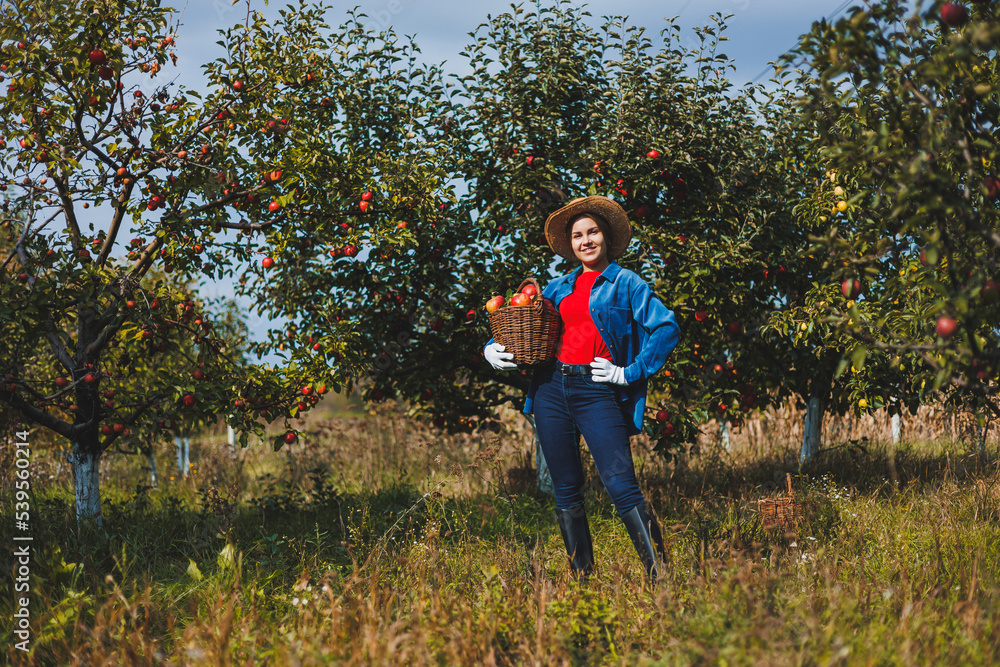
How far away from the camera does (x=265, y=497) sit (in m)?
5.73

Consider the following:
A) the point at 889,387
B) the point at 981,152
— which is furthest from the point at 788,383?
the point at 981,152

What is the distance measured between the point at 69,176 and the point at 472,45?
284 cm

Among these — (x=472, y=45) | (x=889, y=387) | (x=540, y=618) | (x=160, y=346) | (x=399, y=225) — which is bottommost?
(x=540, y=618)

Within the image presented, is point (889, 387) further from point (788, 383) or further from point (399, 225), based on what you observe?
point (399, 225)

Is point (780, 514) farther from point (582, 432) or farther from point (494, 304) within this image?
point (494, 304)

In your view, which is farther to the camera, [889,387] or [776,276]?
[776,276]

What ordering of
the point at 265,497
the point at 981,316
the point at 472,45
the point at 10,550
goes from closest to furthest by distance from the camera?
the point at 981,316, the point at 10,550, the point at 472,45, the point at 265,497

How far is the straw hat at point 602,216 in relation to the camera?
3453mm

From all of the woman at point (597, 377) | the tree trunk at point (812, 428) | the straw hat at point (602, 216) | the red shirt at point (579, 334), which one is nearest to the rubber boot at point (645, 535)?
the woman at point (597, 377)

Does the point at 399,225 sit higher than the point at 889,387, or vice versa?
the point at 399,225

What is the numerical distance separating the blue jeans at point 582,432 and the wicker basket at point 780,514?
3.27 ft

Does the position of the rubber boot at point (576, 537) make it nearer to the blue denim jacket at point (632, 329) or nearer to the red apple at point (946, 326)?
the blue denim jacket at point (632, 329)

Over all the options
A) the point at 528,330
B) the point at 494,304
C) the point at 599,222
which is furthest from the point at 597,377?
the point at 599,222

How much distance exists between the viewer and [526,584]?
9.67 ft
